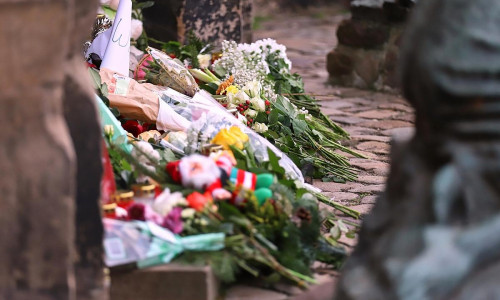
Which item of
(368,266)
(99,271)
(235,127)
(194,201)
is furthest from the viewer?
(235,127)

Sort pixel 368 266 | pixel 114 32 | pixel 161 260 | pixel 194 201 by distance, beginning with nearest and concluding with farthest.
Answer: pixel 368 266 < pixel 161 260 < pixel 194 201 < pixel 114 32

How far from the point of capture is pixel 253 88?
529cm

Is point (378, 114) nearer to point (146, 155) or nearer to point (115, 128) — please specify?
point (115, 128)

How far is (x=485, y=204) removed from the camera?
2.39 meters

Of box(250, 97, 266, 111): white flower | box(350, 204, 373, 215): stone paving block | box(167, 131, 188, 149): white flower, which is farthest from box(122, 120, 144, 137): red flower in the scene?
box(350, 204, 373, 215): stone paving block

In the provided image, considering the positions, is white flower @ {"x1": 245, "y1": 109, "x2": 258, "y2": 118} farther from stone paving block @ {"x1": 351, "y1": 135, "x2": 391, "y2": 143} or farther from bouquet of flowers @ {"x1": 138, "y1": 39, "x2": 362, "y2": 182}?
stone paving block @ {"x1": 351, "y1": 135, "x2": 391, "y2": 143}

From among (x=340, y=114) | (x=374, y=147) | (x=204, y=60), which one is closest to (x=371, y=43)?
(x=340, y=114)

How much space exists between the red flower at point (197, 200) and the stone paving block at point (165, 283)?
0.32 meters

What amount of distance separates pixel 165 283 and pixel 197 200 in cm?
41

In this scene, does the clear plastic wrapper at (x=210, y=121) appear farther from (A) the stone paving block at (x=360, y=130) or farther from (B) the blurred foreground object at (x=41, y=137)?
(B) the blurred foreground object at (x=41, y=137)

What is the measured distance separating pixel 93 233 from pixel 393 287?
99 cm

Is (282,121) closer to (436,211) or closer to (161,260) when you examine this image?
(161,260)

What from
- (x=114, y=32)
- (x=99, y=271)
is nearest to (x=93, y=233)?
(x=99, y=271)

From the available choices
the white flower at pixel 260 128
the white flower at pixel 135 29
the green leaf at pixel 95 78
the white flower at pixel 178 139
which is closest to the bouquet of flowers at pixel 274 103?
the white flower at pixel 260 128
